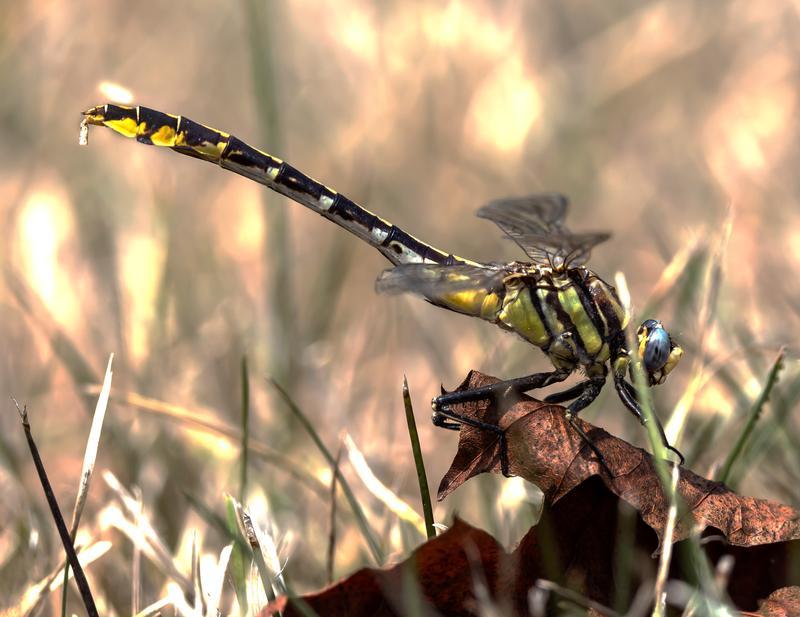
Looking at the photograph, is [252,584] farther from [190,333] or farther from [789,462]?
[190,333]

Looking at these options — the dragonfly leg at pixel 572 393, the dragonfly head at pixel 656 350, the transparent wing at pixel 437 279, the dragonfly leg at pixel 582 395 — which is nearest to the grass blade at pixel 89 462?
the transparent wing at pixel 437 279

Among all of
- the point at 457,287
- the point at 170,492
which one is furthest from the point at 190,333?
the point at 457,287

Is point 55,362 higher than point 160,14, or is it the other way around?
point 160,14

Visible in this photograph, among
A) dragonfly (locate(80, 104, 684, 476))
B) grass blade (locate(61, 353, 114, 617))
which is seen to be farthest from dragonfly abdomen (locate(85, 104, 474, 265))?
grass blade (locate(61, 353, 114, 617))

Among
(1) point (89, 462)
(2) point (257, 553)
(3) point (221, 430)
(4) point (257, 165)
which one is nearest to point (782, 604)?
(2) point (257, 553)

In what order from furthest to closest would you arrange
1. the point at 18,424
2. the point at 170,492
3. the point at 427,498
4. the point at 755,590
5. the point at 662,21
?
1. the point at 662,21
2. the point at 18,424
3. the point at 170,492
4. the point at 427,498
5. the point at 755,590

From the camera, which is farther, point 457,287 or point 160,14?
point 160,14

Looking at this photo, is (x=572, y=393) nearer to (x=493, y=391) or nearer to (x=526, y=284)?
(x=526, y=284)
